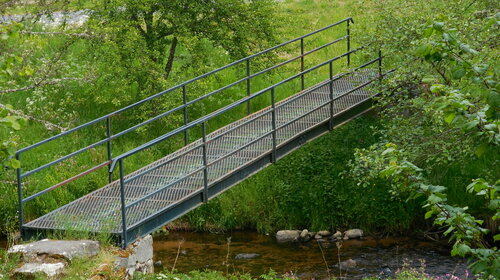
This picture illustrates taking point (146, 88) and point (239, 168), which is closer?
point (239, 168)

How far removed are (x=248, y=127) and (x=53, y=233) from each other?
4286 millimetres

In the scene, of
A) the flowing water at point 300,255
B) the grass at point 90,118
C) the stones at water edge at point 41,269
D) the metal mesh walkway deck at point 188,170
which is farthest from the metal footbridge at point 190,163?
the flowing water at point 300,255

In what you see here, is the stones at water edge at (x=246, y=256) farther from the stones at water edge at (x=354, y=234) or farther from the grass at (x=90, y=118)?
the grass at (x=90, y=118)

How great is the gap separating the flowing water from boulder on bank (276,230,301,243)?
143mm

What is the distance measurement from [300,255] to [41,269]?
585 centimetres

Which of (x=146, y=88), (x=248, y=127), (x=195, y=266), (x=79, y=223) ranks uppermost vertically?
(x=146, y=88)

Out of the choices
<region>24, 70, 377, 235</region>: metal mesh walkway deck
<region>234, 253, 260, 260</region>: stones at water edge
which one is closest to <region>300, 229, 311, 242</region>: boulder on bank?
<region>234, 253, 260, 260</region>: stones at water edge

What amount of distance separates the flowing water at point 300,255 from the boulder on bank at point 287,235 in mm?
143

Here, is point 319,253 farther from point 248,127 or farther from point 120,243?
point 120,243

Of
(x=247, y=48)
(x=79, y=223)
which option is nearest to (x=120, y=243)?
(x=79, y=223)

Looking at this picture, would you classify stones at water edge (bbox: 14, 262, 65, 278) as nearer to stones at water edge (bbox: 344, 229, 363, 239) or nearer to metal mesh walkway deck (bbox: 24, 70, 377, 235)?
metal mesh walkway deck (bbox: 24, 70, 377, 235)

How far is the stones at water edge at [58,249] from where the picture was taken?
908 cm

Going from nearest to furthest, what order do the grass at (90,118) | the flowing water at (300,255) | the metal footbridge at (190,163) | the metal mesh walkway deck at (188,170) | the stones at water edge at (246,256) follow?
the metal footbridge at (190,163), the metal mesh walkway deck at (188,170), the flowing water at (300,255), the stones at water edge at (246,256), the grass at (90,118)

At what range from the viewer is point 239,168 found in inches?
467
